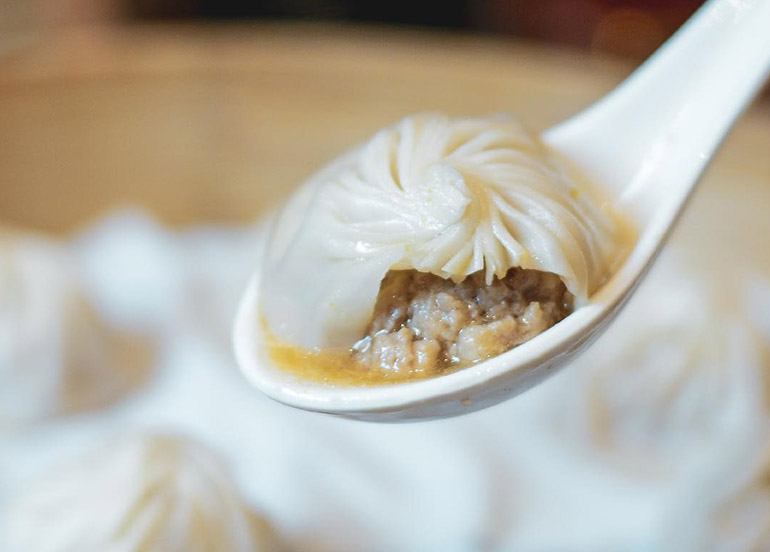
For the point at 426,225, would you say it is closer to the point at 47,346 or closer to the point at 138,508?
the point at 138,508

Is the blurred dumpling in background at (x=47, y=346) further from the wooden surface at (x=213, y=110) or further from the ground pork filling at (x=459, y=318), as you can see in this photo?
the ground pork filling at (x=459, y=318)

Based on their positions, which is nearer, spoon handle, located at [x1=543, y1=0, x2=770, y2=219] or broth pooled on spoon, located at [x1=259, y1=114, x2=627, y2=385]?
broth pooled on spoon, located at [x1=259, y1=114, x2=627, y2=385]

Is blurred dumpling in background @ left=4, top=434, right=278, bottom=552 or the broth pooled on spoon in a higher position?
the broth pooled on spoon

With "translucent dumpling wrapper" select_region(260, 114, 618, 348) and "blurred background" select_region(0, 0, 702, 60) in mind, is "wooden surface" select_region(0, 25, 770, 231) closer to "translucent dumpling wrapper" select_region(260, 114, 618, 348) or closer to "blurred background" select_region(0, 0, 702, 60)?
"blurred background" select_region(0, 0, 702, 60)

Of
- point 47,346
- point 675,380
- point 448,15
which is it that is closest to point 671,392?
point 675,380

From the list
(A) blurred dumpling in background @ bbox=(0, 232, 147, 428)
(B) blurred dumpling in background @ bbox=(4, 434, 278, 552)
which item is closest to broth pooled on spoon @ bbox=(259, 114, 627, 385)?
(B) blurred dumpling in background @ bbox=(4, 434, 278, 552)
